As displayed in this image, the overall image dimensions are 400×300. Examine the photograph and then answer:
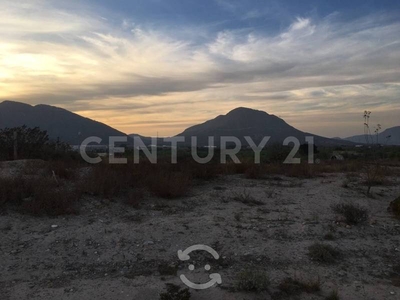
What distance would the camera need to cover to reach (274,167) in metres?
14.9

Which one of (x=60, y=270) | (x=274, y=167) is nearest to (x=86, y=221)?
(x=60, y=270)

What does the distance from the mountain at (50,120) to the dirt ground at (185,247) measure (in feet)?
189

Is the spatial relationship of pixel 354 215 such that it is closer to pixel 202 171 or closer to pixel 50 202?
pixel 202 171

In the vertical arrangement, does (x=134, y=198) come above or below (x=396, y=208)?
above

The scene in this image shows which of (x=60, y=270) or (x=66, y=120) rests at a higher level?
(x=66, y=120)

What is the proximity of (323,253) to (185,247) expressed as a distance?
2.18 meters

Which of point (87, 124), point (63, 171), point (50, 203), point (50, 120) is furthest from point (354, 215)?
point (50, 120)

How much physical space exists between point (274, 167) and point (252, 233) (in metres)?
7.75

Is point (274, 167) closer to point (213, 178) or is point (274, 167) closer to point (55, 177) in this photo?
point (213, 178)

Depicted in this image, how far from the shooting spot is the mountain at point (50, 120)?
67.2 m

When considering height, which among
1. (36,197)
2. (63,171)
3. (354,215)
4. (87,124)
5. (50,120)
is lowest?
(354,215)

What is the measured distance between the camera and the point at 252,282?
5273mm

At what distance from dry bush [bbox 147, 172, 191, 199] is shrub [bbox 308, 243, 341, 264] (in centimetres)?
422

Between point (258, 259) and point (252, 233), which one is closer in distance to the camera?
point (258, 259)
